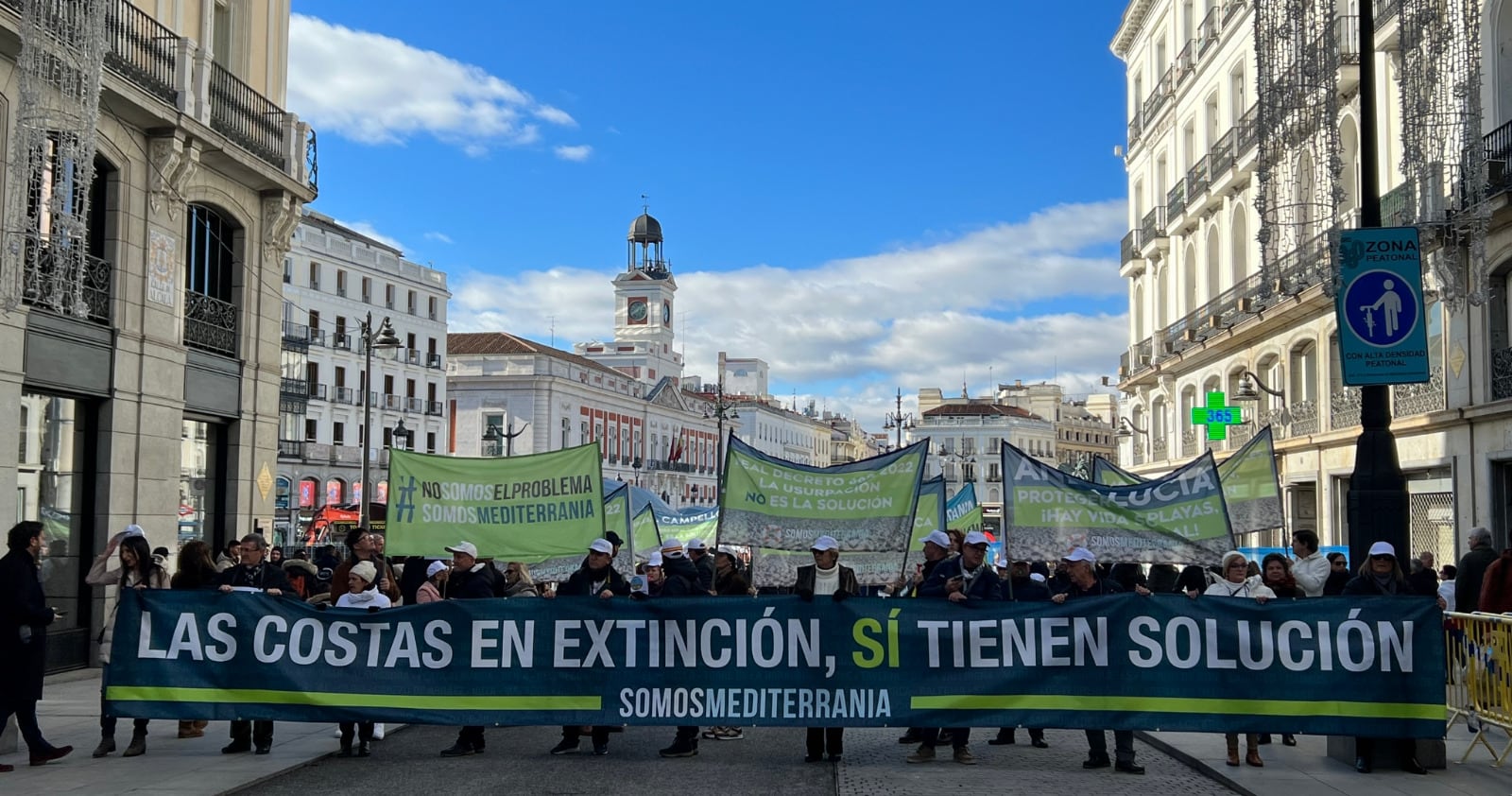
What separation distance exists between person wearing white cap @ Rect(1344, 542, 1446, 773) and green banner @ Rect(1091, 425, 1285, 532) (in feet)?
19.7

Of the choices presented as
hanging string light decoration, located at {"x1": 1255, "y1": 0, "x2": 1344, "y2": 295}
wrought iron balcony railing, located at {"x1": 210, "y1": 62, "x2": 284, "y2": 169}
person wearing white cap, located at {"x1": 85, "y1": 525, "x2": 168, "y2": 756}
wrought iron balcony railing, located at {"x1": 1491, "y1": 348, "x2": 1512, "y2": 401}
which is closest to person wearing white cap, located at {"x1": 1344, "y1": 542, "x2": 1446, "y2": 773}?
hanging string light decoration, located at {"x1": 1255, "y1": 0, "x2": 1344, "y2": 295}

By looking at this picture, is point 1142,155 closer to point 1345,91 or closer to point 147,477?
point 1345,91

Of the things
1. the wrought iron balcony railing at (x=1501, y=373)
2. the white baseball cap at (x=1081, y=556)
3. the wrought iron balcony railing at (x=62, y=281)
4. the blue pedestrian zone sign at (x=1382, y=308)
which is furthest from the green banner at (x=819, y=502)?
the wrought iron balcony railing at (x=1501, y=373)

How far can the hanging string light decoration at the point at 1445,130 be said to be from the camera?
15922 millimetres

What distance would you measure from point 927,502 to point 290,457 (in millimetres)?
52715

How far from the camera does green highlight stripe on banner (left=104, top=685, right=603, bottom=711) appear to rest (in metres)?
11.0

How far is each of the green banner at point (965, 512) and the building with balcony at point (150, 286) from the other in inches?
471

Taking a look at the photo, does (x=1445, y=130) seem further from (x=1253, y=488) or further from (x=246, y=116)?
(x=246, y=116)

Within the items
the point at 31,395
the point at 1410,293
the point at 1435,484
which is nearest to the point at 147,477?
the point at 31,395

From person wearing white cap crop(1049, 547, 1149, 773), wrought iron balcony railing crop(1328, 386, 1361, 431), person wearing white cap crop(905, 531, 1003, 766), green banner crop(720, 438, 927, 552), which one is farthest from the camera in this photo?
wrought iron balcony railing crop(1328, 386, 1361, 431)

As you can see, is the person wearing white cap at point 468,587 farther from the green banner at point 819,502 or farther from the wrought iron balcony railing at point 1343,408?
the wrought iron balcony railing at point 1343,408

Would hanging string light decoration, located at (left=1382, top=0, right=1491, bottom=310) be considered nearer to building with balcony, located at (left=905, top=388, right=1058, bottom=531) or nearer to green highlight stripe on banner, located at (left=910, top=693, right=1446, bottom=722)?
green highlight stripe on banner, located at (left=910, top=693, right=1446, bottom=722)

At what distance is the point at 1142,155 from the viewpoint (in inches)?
1801

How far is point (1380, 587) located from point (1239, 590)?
108 cm
